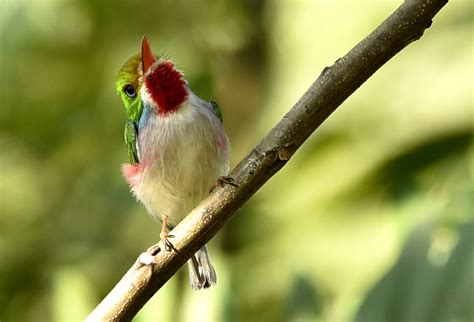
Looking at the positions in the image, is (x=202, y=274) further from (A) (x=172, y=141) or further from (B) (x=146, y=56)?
(B) (x=146, y=56)

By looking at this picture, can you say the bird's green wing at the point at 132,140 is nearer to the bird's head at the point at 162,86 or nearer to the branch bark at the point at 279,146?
the bird's head at the point at 162,86

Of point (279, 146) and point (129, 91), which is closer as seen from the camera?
point (279, 146)

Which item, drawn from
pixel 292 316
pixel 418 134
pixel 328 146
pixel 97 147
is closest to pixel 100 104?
pixel 97 147

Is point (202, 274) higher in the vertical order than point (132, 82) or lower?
lower

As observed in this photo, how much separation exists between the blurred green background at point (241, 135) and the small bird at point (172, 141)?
374 millimetres

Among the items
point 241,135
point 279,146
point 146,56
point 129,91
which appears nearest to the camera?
point 279,146

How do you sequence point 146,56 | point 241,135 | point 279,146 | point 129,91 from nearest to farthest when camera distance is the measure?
point 279,146 < point 146,56 < point 129,91 < point 241,135

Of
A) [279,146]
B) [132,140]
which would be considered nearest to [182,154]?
[132,140]

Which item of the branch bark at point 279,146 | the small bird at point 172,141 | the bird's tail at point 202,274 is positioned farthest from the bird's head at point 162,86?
the branch bark at point 279,146

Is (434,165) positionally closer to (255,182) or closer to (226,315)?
(226,315)

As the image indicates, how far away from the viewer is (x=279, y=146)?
1078mm

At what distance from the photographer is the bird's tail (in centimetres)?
160

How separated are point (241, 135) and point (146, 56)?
30.5 inches

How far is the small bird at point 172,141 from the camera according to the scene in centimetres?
156
